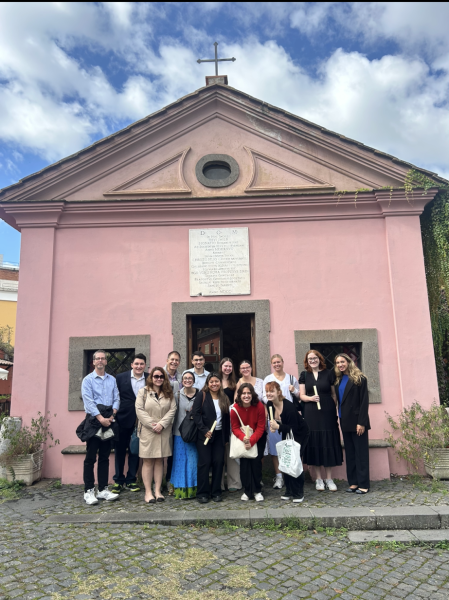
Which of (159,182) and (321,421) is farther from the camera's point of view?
(159,182)

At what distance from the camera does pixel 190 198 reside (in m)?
7.50

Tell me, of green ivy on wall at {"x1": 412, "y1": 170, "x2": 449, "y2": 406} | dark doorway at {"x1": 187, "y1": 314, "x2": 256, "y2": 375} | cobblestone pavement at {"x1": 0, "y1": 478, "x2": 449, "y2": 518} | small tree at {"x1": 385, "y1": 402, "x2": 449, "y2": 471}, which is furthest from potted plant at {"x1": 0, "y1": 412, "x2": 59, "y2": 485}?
green ivy on wall at {"x1": 412, "y1": 170, "x2": 449, "y2": 406}

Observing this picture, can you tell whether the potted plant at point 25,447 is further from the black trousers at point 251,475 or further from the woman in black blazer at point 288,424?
the woman in black blazer at point 288,424

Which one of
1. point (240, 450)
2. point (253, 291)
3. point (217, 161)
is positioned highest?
point (217, 161)

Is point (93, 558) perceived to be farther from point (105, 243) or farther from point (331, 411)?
point (105, 243)

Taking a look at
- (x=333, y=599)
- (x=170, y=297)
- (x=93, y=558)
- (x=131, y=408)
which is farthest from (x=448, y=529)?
(x=170, y=297)

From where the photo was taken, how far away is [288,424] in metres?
5.42

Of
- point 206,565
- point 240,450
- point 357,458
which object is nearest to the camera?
point 206,565

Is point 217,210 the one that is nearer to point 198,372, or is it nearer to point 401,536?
point 198,372

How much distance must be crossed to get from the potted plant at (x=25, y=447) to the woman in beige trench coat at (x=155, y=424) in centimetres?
206

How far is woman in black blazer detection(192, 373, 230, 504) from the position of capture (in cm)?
552

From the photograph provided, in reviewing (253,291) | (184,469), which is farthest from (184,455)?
(253,291)

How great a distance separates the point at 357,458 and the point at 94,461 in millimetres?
3372

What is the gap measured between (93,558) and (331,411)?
335 cm
